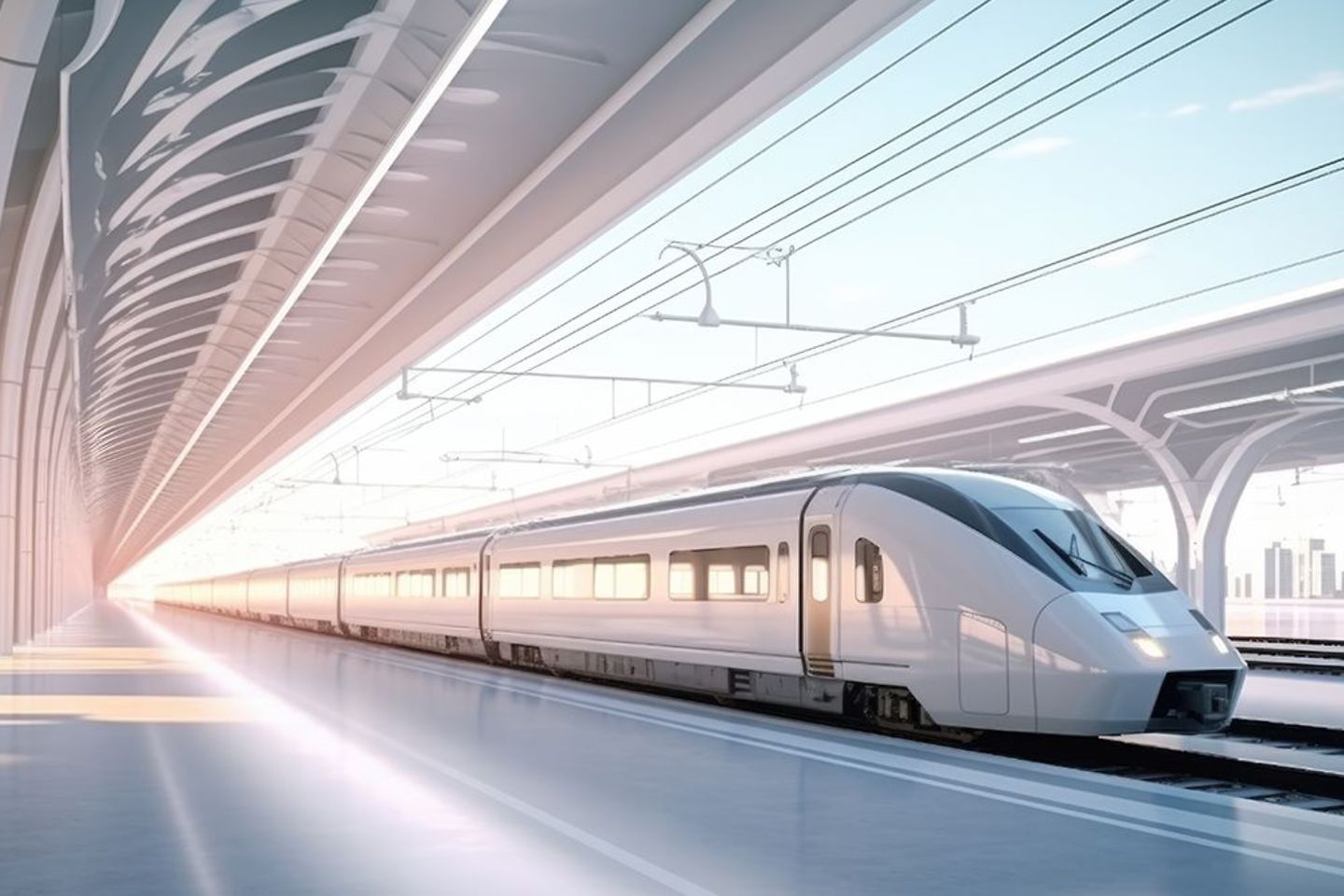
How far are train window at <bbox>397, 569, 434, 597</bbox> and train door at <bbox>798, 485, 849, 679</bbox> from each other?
50.7 ft

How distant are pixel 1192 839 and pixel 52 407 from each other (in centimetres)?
2790

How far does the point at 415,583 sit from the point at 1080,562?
20.0 m

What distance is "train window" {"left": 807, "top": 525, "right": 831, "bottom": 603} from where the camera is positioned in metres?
14.7

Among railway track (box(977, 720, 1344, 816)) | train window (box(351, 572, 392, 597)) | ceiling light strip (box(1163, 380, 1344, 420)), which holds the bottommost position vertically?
railway track (box(977, 720, 1344, 816))

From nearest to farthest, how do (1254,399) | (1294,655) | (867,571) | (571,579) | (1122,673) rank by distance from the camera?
(1122,673) → (867,571) → (571,579) → (1294,655) → (1254,399)

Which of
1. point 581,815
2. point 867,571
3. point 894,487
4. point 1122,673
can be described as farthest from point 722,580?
point 581,815

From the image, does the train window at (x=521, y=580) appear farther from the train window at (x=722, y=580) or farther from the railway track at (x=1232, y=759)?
the railway track at (x=1232, y=759)

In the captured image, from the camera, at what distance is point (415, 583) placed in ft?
101

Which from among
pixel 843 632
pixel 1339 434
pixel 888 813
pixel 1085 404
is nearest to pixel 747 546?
pixel 843 632

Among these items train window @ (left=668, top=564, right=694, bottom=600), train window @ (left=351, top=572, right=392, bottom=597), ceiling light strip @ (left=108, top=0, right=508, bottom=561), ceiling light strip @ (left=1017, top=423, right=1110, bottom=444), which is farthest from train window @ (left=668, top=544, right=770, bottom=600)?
ceiling light strip @ (left=1017, top=423, right=1110, bottom=444)

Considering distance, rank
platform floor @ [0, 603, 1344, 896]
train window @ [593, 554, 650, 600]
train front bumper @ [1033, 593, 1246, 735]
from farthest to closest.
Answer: train window @ [593, 554, 650, 600] < train front bumper @ [1033, 593, 1246, 735] < platform floor @ [0, 603, 1344, 896]

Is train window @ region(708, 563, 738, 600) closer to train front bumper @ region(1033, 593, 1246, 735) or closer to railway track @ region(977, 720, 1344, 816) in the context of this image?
railway track @ region(977, 720, 1344, 816)

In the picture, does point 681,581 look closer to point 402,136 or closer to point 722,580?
point 722,580

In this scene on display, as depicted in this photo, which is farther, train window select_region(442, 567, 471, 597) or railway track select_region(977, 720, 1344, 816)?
train window select_region(442, 567, 471, 597)
